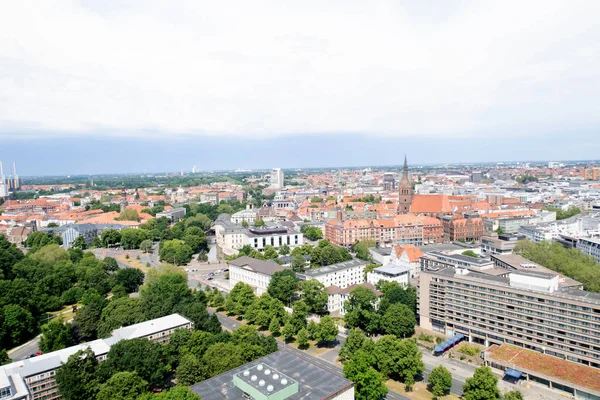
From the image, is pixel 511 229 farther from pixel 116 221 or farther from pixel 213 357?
pixel 116 221

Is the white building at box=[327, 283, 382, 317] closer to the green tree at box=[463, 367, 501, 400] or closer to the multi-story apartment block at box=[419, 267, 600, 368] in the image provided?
the multi-story apartment block at box=[419, 267, 600, 368]

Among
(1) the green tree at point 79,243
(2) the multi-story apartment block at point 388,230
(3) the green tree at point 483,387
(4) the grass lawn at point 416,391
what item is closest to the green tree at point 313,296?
(4) the grass lawn at point 416,391

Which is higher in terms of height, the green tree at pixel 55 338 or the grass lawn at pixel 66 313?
the green tree at pixel 55 338

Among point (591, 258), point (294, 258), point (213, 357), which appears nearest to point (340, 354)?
point (213, 357)

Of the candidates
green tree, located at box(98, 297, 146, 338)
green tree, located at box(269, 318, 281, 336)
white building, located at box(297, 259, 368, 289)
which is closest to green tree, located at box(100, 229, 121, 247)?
green tree, located at box(98, 297, 146, 338)

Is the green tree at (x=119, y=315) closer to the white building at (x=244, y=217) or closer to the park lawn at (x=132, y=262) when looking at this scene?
the park lawn at (x=132, y=262)

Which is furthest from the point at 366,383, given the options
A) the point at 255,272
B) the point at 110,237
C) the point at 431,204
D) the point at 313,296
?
the point at 110,237
